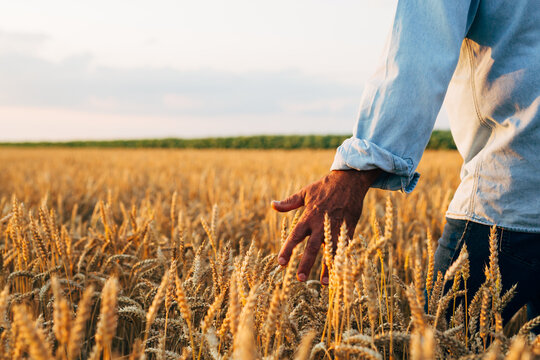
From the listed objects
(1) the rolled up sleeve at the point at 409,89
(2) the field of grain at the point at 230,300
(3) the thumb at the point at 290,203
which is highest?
(1) the rolled up sleeve at the point at 409,89

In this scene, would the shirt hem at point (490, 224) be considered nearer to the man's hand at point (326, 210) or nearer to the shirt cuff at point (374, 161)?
the shirt cuff at point (374, 161)

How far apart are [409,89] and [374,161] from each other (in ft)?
0.71

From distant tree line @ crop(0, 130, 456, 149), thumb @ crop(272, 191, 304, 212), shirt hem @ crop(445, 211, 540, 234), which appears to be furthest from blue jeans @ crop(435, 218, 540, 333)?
distant tree line @ crop(0, 130, 456, 149)

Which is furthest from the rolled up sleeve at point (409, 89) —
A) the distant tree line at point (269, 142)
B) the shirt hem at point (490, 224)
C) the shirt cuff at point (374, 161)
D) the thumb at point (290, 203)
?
the distant tree line at point (269, 142)

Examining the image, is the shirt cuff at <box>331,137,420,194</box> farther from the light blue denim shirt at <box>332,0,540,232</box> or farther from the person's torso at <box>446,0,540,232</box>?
the person's torso at <box>446,0,540,232</box>

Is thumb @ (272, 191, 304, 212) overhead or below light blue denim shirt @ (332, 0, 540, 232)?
below

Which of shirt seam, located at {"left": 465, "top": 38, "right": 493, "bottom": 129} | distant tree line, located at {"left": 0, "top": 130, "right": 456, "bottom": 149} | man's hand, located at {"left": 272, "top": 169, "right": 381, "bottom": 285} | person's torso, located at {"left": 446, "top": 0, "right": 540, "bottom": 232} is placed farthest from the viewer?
distant tree line, located at {"left": 0, "top": 130, "right": 456, "bottom": 149}

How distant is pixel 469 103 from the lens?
1.37 m

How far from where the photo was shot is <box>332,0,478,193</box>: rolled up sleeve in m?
1.13

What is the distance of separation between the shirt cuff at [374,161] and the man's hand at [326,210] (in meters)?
0.04

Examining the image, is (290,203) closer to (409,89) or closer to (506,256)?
(409,89)

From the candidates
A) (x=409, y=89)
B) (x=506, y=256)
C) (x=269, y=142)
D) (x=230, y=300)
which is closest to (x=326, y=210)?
(x=409, y=89)

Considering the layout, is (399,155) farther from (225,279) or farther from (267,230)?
(267,230)

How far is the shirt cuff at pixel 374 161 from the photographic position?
1.11 metres
